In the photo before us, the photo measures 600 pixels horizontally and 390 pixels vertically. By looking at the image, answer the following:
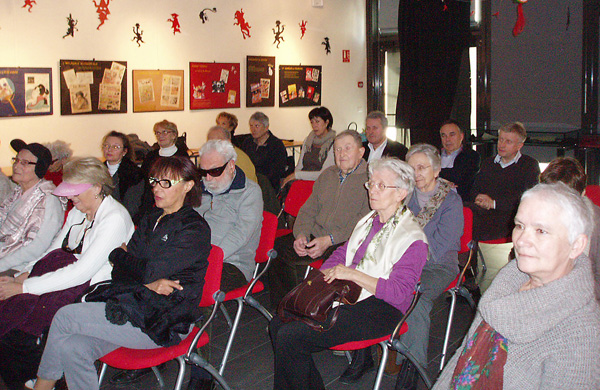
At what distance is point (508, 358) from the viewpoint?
1.87 meters

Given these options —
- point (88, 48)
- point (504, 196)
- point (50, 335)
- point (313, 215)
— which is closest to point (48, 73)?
point (88, 48)

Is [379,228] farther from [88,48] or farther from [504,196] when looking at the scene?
[88,48]

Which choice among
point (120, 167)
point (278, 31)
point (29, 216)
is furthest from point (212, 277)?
point (278, 31)

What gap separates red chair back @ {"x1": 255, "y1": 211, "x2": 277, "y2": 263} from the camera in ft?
12.0

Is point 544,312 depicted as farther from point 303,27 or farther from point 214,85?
point 303,27

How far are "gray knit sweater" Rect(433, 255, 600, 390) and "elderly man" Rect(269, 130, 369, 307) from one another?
1965 mm

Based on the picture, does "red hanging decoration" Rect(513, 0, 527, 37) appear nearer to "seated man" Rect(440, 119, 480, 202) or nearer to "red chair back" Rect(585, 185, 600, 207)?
"seated man" Rect(440, 119, 480, 202)

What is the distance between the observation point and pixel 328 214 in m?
3.97

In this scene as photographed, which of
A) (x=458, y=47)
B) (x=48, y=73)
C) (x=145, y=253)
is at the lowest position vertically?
(x=145, y=253)

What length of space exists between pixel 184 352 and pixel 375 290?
0.97m

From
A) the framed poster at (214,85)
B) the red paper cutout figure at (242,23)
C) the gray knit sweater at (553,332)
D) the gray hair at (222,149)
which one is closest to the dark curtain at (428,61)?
the red paper cutout figure at (242,23)

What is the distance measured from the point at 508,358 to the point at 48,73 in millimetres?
6139

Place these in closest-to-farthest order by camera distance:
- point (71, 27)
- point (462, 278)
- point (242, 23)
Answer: point (462, 278)
point (71, 27)
point (242, 23)

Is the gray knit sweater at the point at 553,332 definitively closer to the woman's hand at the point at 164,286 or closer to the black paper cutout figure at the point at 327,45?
the woman's hand at the point at 164,286
